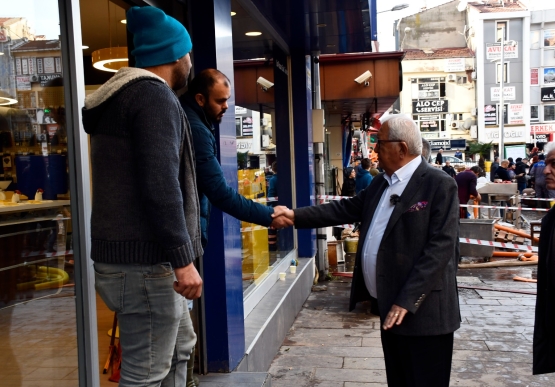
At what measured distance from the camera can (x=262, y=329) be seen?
5.61 m

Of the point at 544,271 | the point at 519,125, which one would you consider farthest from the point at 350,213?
the point at 519,125

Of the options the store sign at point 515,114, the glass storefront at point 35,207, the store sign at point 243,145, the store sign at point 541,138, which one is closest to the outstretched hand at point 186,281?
the glass storefront at point 35,207

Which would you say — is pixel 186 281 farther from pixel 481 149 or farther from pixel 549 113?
pixel 549 113

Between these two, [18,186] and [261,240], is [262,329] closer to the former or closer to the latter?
[261,240]

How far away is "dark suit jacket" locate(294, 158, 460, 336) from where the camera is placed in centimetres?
329

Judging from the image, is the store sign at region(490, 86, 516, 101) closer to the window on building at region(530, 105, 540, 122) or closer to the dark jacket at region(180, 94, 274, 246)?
the window on building at region(530, 105, 540, 122)

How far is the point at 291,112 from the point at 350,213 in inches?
218

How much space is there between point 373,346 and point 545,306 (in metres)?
3.16

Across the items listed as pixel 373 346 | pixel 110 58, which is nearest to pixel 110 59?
pixel 110 58

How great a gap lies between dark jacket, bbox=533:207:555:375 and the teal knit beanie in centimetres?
217

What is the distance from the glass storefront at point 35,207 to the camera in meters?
2.89

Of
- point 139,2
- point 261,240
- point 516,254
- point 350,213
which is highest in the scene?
point 139,2

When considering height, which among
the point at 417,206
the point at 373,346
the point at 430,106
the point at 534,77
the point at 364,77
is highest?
the point at 534,77

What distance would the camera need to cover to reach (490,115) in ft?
174
